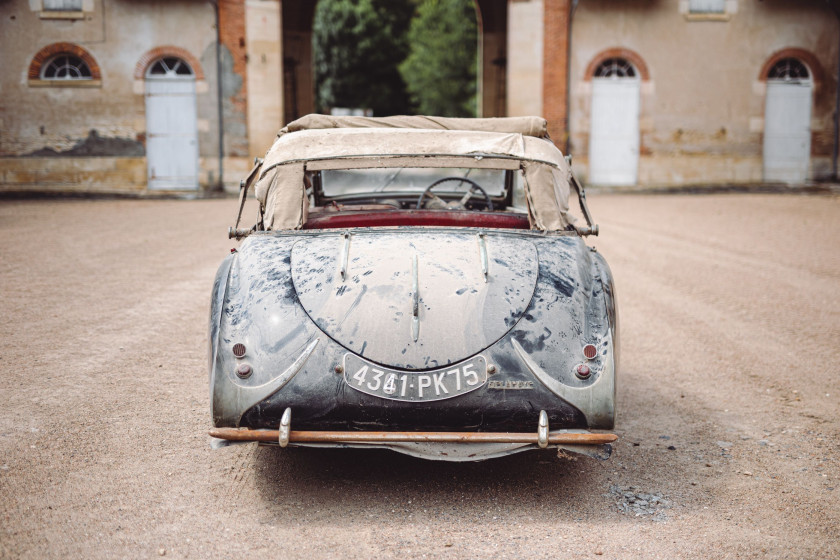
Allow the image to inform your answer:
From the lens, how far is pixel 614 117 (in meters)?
21.2

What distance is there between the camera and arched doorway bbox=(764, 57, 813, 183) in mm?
21562

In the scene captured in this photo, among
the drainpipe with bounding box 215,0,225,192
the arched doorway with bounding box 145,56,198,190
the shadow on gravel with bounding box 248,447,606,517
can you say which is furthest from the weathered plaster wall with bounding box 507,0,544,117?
the shadow on gravel with bounding box 248,447,606,517

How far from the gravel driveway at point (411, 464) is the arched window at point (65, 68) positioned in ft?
47.1

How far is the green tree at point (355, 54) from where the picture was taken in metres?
38.8

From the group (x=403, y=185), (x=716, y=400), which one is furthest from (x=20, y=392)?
(x=716, y=400)

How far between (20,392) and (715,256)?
851 centimetres

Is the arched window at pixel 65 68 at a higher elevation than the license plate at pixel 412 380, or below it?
higher

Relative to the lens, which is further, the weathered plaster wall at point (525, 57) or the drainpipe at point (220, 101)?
the weathered plaster wall at point (525, 57)

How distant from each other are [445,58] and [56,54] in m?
20.4

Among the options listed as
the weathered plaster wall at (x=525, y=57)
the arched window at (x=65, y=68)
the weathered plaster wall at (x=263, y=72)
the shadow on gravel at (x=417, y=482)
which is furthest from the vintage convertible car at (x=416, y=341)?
the arched window at (x=65, y=68)

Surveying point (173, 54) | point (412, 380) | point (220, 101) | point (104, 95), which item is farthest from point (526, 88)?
point (412, 380)

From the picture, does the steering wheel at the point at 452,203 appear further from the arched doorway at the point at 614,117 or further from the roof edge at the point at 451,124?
the arched doorway at the point at 614,117

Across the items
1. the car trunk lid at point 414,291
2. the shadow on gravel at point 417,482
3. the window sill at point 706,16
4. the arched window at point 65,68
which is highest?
the window sill at point 706,16

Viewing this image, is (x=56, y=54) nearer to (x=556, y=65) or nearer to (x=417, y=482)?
(x=556, y=65)
